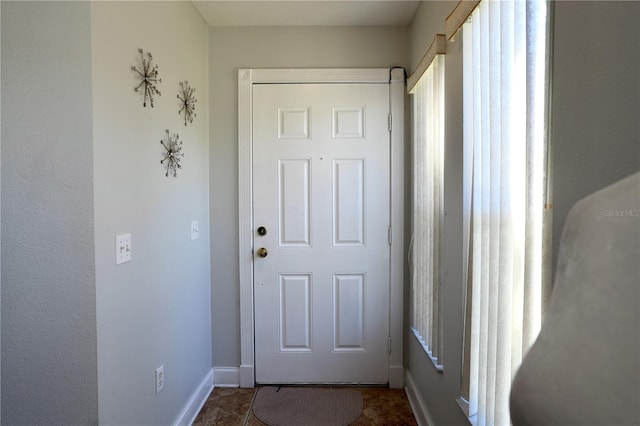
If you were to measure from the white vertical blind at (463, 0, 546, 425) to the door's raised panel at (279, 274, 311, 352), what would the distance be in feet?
3.78

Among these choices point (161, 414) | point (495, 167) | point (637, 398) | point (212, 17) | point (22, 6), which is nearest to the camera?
point (637, 398)

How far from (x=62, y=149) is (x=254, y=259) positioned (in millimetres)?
1202

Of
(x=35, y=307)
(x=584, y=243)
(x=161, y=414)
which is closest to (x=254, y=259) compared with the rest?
(x=161, y=414)

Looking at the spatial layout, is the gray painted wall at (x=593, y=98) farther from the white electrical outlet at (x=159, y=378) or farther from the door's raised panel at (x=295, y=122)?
the white electrical outlet at (x=159, y=378)

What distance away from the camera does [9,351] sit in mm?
1030

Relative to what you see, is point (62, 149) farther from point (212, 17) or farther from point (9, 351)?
point (212, 17)

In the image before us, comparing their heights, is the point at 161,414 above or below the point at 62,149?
below

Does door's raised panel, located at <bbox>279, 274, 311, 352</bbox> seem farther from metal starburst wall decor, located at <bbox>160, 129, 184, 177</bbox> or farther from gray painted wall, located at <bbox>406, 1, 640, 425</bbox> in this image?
gray painted wall, located at <bbox>406, 1, 640, 425</bbox>

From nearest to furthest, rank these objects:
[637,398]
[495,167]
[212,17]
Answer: [637,398] → [495,167] → [212,17]

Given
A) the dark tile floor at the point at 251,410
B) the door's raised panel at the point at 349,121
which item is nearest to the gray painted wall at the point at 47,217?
the dark tile floor at the point at 251,410

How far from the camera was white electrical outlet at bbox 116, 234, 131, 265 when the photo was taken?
111 centimetres

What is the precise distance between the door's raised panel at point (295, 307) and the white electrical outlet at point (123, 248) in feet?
3.32

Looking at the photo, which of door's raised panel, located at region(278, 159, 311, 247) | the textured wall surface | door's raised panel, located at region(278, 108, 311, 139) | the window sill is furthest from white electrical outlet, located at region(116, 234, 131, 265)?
the window sill

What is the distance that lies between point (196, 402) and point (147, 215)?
122 centimetres
